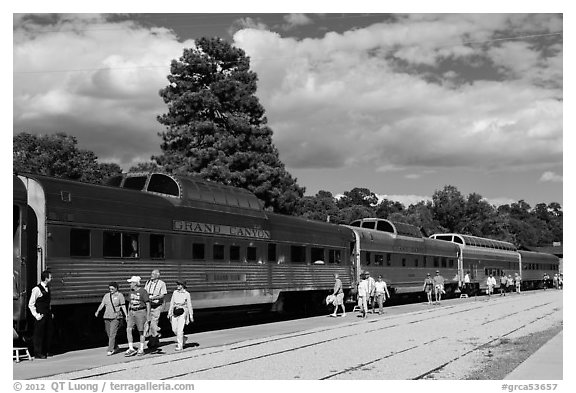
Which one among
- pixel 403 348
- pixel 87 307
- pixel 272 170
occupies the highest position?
pixel 272 170

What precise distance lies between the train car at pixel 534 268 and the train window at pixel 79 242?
5398 centimetres

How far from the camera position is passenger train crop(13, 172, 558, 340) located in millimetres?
15531

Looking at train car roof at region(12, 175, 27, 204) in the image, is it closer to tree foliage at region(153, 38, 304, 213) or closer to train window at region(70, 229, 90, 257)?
train window at region(70, 229, 90, 257)

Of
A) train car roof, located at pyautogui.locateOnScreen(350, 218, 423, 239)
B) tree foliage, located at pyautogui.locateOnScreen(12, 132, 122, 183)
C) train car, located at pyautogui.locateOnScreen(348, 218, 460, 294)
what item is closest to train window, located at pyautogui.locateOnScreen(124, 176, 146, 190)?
train car, located at pyautogui.locateOnScreen(348, 218, 460, 294)

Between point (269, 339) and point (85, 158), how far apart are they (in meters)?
37.3

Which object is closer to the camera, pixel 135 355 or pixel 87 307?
pixel 135 355

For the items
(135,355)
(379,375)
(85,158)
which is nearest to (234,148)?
(85,158)


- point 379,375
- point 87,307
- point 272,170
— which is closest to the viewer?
point 379,375

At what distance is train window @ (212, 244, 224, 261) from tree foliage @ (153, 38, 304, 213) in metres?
22.0

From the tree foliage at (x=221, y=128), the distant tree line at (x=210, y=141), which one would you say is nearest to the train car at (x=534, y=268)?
the distant tree line at (x=210, y=141)

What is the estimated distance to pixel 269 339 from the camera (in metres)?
19.1

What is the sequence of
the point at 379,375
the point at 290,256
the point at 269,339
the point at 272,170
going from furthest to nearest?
the point at 272,170 → the point at 290,256 → the point at 269,339 → the point at 379,375

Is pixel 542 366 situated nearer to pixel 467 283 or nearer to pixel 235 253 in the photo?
pixel 235 253

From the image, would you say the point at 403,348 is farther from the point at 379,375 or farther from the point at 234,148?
the point at 234,148
